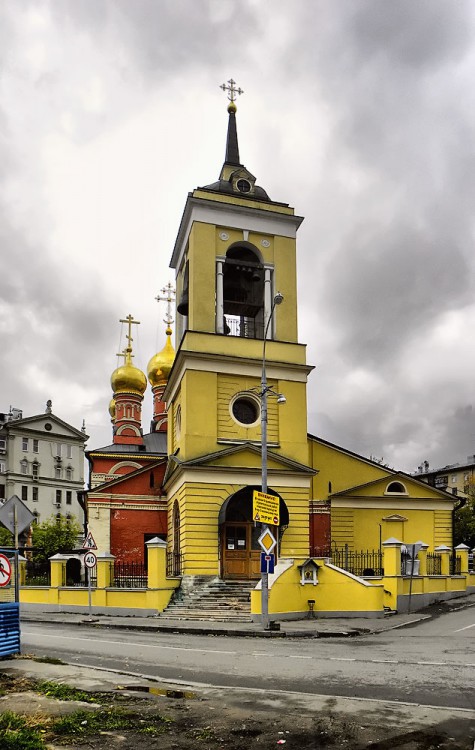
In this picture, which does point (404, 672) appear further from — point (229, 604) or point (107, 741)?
point (229, 604)

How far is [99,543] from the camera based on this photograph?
33719 mm

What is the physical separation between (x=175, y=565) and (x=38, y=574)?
9.85 meters

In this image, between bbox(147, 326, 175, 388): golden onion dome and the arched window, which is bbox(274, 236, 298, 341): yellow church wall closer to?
the arched window

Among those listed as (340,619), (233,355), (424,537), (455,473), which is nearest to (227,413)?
(233,355)

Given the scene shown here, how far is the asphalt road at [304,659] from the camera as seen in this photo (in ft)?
30.1

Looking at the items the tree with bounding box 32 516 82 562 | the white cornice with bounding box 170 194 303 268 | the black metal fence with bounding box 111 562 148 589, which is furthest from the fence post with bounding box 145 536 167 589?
the tree with bounding box 32 516 82 562

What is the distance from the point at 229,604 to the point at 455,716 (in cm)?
1628

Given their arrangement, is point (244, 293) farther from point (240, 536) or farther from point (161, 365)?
point (161, 365)

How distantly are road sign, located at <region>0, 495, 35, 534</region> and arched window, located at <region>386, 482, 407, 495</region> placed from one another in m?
23.4

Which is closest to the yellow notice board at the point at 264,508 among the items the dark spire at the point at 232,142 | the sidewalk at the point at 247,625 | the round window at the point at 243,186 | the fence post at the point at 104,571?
the sidewalk at the point at 247,625

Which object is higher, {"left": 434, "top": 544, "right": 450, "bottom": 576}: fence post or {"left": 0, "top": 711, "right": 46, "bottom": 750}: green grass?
{"left": 0, "top": 711, "right": 46, "bottom": 750}: green grass

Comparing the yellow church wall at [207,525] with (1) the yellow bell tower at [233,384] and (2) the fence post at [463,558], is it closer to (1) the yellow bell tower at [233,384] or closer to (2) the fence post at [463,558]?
(1) the yellow bell tower at [233,384]

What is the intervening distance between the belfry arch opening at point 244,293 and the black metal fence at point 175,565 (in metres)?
9.16

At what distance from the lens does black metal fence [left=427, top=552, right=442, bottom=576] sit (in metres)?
28.2
